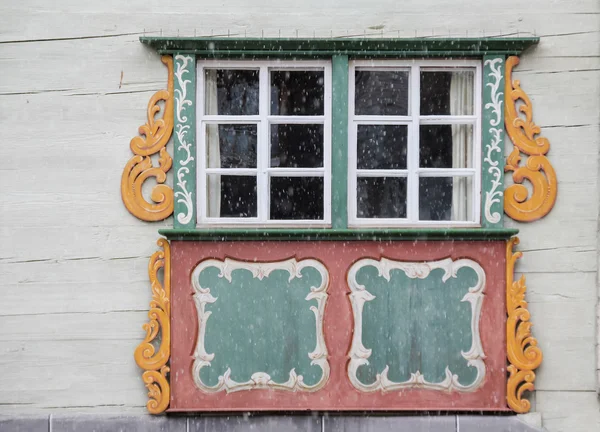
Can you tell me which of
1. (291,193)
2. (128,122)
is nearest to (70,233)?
(128,122)

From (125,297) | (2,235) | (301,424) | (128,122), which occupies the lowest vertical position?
(301,424)

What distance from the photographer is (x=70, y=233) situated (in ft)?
17.5

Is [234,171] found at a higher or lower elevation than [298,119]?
lower

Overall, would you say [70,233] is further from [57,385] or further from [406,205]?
[406,205]

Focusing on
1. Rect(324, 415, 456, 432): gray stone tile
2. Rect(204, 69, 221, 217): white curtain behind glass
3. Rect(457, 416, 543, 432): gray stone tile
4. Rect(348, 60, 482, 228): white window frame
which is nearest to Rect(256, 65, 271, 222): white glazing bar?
Rect(204, 69, 221, 217): white curtain behind glass

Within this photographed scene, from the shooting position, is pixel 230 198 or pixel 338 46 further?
pixel 230 198

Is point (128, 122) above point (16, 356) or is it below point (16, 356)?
above

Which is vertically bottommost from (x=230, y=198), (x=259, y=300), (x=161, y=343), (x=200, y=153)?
(x=161, y=343)

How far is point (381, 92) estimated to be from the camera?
542 cm

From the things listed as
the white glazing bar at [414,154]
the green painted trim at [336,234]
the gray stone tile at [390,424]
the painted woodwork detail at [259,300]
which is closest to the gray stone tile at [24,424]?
the painted woodwork detail at [259,300]

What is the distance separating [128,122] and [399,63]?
68.3 inches

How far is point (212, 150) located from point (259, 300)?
100cm

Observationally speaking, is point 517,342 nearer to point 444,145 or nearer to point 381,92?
point 444,145

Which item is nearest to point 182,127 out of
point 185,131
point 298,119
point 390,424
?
point 185,131
